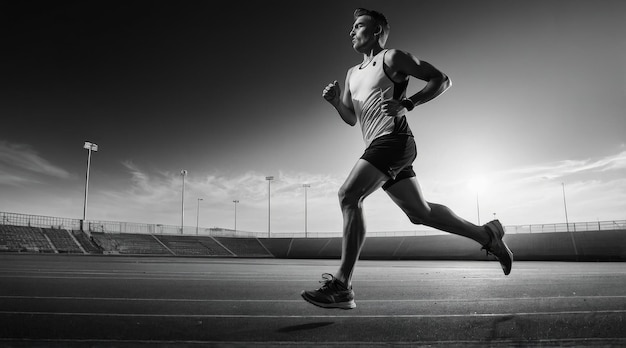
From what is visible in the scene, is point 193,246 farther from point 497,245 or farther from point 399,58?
point 399,58

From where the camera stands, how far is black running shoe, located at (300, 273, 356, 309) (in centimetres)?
327

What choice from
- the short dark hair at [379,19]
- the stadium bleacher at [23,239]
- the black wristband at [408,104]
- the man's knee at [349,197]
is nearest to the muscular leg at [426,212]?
the man's knee at [349,197]

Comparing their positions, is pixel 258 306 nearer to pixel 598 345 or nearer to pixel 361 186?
pixel 361 186


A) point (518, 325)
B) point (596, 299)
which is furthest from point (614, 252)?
point (518, 325)

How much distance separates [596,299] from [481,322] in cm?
223

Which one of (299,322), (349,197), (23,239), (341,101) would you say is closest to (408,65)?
(341,101)

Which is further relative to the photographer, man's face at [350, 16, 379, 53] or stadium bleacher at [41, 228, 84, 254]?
stadium bleacher at [41, 228, 84, 254]

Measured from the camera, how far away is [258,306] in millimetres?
3867

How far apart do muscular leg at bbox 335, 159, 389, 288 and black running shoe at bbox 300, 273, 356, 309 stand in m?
0.06

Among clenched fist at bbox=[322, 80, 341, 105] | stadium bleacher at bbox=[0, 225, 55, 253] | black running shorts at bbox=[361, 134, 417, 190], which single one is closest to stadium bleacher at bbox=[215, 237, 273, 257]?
stadium bleacher at bbox=[0, 225, 55, 253]

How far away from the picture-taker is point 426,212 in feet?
12.1

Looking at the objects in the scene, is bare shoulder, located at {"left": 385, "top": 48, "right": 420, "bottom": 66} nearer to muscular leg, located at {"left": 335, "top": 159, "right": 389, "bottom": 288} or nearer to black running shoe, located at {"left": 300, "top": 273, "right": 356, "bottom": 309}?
muscular leg, located at {"left": 335, "top": 159, "right": 389, "bottom": 288}

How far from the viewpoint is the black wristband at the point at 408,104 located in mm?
3246

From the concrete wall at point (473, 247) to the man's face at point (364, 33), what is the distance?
34939mm
